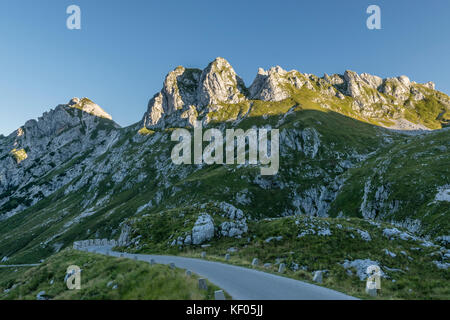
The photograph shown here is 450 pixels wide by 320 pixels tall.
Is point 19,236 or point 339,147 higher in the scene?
point 339,147

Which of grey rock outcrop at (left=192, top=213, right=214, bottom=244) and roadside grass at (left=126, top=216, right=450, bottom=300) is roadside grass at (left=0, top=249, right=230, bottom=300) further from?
grey rock outcrop at (left=192, top=213, right=214, bottom=244)

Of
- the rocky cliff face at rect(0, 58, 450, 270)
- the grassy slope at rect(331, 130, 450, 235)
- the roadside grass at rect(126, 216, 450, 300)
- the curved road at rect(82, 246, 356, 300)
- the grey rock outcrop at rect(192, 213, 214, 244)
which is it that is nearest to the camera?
the curved road at rect(82, 246, 356, 300)

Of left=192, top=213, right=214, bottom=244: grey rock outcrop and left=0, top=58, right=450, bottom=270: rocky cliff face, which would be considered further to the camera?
left=0, top=58, right=450, bottom=270: rocky cliff face

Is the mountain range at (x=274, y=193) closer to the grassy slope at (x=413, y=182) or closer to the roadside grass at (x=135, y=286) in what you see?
the grassy slope at (x=413, y=182)

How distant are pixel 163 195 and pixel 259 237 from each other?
3675 inches

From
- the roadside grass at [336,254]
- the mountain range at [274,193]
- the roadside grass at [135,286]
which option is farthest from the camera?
the mountain range at [274,193]

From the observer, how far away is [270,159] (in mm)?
122625

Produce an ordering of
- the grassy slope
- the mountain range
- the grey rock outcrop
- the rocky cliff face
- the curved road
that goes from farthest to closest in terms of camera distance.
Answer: the rocky cliff face
the grassy slope
the mountain range
the grey rock outcrop
the curved road

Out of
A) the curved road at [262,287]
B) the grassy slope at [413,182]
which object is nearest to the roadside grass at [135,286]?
the curved road at [262,287]

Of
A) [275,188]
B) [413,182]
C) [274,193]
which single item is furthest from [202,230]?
[275,188]

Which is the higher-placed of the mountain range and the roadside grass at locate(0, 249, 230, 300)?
the mountain range

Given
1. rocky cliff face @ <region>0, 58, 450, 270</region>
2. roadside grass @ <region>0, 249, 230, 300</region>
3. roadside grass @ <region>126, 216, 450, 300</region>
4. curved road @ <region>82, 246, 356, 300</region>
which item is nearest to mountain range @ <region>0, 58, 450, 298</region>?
rocky cliff face @ <region>0, 58, 450, 270</region>
